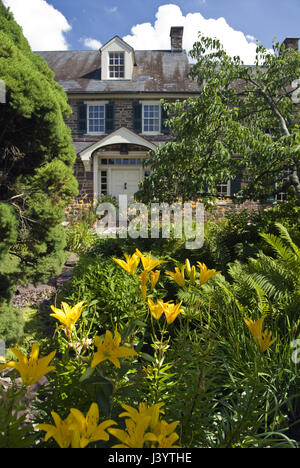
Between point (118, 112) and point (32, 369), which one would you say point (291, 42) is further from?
point (32, 369)

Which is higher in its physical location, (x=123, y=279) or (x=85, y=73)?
(x=85, y=73)

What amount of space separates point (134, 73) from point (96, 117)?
124 inches

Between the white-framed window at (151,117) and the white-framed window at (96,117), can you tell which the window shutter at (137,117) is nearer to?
the white-framed window at (151,117)

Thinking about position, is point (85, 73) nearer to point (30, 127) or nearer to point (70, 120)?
point (70, 120)

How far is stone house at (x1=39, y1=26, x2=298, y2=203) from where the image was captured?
13.9m

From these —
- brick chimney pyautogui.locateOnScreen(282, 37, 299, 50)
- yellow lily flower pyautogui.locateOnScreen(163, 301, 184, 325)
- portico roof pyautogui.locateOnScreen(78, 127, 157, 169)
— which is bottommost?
yellow lily flower pyautogui.locateOnScreen(163, 301, 184, 325)

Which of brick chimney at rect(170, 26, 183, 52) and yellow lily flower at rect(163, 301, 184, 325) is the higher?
brick chimney at rect(170, 26, 183, 52)

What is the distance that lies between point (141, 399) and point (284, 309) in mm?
1418

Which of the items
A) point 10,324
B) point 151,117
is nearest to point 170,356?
point 10,324

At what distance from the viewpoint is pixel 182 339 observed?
4.75 ft

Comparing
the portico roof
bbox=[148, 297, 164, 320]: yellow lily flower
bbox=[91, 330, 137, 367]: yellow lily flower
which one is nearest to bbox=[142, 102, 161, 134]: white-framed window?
the portico roof

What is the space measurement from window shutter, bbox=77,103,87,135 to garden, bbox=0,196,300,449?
11096mm

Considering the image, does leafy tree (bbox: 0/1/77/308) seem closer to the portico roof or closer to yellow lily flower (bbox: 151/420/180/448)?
yellow lily flower (bbox: 151/420/180/448)
